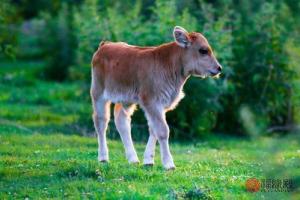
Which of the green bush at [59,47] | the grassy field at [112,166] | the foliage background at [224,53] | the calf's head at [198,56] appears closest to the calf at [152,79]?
the calf's head at [198,56]

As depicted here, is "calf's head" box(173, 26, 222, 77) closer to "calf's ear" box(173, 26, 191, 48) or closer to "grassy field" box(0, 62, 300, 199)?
"calf's ear" box(173, 26, 191, 48)

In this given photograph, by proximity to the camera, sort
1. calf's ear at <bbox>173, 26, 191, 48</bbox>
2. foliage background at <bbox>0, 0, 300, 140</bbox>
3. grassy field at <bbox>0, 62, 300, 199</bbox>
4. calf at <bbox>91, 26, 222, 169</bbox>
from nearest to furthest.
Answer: grassy field at <bbox>0, 62, 300, 199</bbox>, calf at <bbox>91, 26, 222, 169</bbox>, calf's ear at <bbox>173, 26, 191, 48</bbox>, foliage background at <bbox>0, 0, 300, 140</bbox>

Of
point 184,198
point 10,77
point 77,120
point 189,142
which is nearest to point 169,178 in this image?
point 184,198

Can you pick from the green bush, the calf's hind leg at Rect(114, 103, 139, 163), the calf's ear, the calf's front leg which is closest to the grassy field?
the calf's front leg

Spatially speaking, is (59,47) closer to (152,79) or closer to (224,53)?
(224,53)

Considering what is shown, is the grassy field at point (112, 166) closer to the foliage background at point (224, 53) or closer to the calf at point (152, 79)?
the calf at point (152, 79)

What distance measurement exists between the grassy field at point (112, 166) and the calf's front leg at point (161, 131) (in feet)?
0.62

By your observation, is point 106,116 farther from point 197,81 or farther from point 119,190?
point 197,81

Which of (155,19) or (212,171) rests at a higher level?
(155,19)

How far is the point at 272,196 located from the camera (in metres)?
7.42

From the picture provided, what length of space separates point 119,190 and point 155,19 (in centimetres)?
1241

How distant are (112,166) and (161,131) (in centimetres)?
95

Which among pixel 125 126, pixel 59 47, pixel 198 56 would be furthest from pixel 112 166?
pixel 59 47

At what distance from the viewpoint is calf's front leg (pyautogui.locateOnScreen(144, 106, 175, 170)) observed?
12516mm
